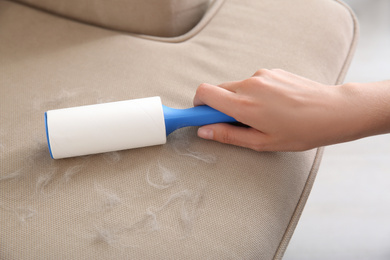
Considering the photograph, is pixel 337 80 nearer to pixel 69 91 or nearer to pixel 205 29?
pixel 205 29

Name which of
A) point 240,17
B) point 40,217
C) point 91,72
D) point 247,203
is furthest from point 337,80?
point 40,217

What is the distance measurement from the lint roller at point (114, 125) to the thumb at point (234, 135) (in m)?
0.02

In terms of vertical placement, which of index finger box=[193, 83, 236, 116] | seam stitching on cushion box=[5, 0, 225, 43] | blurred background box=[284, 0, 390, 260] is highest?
seam stitching on cushion box=[5, 0, 225, 43]

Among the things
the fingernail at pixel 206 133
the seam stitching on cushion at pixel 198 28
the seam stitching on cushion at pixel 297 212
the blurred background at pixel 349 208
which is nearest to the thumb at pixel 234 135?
the fingernail at pixel 206 133

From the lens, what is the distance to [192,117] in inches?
25.5

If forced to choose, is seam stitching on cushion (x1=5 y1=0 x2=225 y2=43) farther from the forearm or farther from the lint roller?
the forearm

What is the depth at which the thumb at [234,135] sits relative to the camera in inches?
24.7

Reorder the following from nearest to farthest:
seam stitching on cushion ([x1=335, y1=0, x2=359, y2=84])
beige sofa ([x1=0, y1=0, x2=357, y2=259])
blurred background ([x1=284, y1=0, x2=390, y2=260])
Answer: beige sofa ([x1=0, y1=0, x2=357, y2=259])
seam stitching on cushion ([x1=335, y1=0, x2=359, y2=84])
blurred background ([x1=284, y1=0, x2=390, y2=260])

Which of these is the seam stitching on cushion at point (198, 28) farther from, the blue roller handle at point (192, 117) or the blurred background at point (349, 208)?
the blurred background at point (349, 208)

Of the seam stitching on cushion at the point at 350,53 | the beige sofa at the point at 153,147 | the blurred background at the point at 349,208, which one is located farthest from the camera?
the blurred background at the point at 349,208

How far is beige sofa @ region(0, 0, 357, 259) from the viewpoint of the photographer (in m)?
0.57

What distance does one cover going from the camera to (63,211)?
588 millimetres

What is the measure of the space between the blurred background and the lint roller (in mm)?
529

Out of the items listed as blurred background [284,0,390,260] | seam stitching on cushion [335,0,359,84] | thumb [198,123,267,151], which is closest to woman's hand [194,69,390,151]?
thumb [198,123,267,151]
